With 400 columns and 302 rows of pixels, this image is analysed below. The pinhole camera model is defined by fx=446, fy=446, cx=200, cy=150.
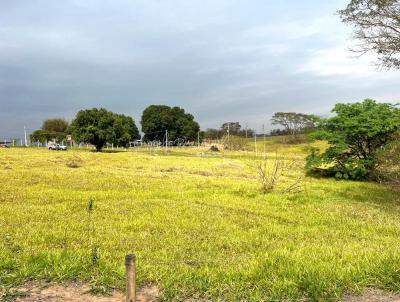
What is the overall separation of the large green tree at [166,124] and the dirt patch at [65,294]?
8245 cm

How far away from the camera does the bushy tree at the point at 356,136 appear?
2394 cm

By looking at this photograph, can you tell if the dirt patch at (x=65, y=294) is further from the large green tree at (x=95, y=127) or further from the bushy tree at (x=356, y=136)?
the large green tree at (x=95, y=127)

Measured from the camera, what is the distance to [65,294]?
5129 mm

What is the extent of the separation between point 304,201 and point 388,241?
20.5 feet

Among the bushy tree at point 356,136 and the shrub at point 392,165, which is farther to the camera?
the bushy tree at point 356,136

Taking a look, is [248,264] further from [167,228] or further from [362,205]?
[362,205]

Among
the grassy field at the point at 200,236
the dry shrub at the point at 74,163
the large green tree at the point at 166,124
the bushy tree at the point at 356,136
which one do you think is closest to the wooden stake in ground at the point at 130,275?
the grassy field at the point at 200,236

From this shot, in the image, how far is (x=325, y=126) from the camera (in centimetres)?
2642

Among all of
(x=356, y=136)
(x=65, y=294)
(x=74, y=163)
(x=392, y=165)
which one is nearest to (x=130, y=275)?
(x=65, y=294)

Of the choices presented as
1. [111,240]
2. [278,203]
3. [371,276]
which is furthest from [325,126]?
[371,276]

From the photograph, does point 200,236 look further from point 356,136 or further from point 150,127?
point 150,127

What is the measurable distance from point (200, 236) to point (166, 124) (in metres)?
79.5

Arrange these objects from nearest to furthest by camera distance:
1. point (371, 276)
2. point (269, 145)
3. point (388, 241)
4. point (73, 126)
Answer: point (371, 276)
point (388, 241)
point (73, 126)
point (269, 145)

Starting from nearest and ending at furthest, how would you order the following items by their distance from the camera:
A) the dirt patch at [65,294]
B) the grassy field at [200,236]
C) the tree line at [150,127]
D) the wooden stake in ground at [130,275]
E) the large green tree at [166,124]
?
1. the wooden stake in ground at [130,275]
2. the dirt patch at [65,294]
3. the grassy field at [200,236]
4. the tree line at [150,127]
5. the large green tree at [166,124]
